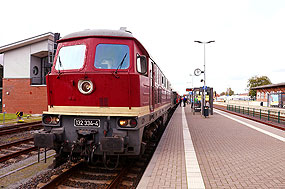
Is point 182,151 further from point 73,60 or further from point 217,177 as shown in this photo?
point 73,60

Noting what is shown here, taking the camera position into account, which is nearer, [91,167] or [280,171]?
[280,171]

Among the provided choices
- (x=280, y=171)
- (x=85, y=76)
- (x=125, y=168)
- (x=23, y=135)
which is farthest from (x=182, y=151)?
(x=23, y=135)

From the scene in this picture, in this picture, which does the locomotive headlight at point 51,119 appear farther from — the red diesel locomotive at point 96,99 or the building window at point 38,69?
the building window at point 38,69

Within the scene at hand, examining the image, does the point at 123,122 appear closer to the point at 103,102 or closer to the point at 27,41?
the point at 103,102

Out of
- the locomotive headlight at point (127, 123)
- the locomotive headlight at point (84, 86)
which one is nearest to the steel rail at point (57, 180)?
the locomotive headlight at point (127, 123)

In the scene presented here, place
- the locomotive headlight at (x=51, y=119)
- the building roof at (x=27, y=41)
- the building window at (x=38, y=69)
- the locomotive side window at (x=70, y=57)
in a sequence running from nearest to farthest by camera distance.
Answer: the locomotive headlight at (x=51, y=119) < the locomotive side window at (x=70, y=57) < the building roof at (x=27, y=41) < the building window at (x=38, y=69)

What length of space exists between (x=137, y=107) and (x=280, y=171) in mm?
3740

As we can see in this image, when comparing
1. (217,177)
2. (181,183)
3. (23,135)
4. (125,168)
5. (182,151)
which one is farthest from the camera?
(23,135)

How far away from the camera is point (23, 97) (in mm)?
26094

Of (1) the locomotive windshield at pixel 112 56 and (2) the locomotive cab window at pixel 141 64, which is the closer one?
(1) the locomotive windshield at pixel 112 56

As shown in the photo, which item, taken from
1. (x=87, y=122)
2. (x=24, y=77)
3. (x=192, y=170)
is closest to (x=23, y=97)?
(x=24, y=77)

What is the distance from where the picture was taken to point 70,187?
4480 mm

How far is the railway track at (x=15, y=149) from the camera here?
6.82 meters

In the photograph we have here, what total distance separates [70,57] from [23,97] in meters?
24.3
